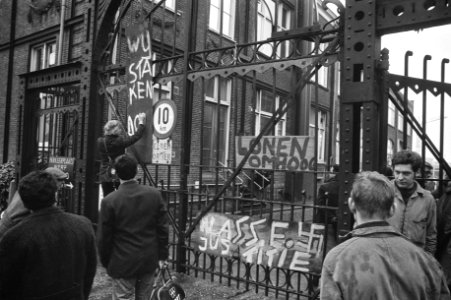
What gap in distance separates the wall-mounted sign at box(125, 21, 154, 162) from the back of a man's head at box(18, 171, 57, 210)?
112 inches

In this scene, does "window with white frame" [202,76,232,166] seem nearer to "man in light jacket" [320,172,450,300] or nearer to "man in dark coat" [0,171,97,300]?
"man in dark coat" [0,171,97,300]

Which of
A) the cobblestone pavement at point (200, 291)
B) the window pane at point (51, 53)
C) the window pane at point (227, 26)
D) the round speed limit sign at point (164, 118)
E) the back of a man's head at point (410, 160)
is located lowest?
the cobblestone pavement at point (200, 291)

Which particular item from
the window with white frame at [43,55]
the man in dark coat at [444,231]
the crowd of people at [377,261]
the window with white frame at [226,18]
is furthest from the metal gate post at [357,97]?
the window with white frame at [43,55]

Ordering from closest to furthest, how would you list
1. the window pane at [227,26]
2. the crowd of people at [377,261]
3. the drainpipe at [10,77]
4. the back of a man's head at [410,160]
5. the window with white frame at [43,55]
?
1. the crowd of people at [377,261]
2. the back of a man's head at [410,160]
3. the window with white frame at [43,55]
4. the window pane at [227,26]
5. the drainpipe at [10,77]

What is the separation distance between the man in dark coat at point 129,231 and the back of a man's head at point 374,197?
80.9 inches

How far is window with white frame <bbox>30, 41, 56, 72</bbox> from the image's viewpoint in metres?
12.3

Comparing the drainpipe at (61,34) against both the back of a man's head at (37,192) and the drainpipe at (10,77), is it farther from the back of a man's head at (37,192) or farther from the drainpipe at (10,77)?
the back of a man's head at (37,192)

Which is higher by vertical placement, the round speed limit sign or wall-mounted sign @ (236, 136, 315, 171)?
the round speed limit sign

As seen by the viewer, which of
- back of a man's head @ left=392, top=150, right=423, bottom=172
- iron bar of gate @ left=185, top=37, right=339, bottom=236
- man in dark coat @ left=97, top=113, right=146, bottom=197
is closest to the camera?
back of a man's head @ left=392, top=150, right=423, bottom=172

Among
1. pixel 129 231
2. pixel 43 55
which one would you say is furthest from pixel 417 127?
pixel 43 55

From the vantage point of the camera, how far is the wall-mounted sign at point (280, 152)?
4050 mm

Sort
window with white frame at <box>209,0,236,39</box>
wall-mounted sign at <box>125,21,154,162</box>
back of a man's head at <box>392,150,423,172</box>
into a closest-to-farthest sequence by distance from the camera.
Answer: back of a man's head at <box>392,150,423,172</box> → wall-mounted sign at <box>125,21,154,162</box> → window with white frame at <box>209,0,236,39</box>

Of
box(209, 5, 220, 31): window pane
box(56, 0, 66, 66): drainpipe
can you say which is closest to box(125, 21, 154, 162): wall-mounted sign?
box(56, 0, 66, 66): drainpipe

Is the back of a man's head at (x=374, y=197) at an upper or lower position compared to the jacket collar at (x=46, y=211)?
upper
